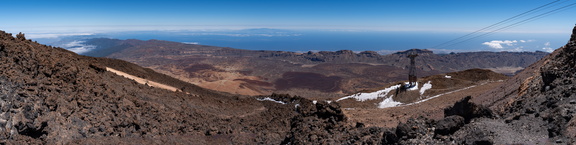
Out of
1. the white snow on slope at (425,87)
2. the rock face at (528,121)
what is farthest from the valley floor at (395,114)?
the white snow on slope at (425,87)

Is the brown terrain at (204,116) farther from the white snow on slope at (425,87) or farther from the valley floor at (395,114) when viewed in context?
the white snow on slope at (425,87)

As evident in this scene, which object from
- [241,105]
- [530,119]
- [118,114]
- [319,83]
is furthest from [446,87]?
[319,83]

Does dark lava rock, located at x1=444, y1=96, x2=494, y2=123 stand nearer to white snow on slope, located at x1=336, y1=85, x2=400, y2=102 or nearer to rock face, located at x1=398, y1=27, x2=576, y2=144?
rock face, located at x1=398, y1=27, x2=576, y2=144

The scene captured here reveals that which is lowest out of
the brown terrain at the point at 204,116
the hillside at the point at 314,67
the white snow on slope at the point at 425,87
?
the hillside at the point at 314,67

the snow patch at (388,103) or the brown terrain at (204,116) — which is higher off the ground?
the brown terrain at (204,116)

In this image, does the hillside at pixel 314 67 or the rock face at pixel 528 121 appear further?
the hillside at pixel 314 67

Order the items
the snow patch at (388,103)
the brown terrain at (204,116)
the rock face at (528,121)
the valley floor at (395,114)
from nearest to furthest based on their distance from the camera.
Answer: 1. the rock face at (528,121)
2. the brown terrain at (204,116)
3. the valley floor at (395,114)
4. the snow patch at (388,103)

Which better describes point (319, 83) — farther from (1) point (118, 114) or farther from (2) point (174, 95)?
(1) point (118, 114)

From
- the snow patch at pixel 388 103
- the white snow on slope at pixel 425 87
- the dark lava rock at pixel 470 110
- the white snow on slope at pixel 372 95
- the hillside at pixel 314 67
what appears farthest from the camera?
the hillside at pixel 314 67
